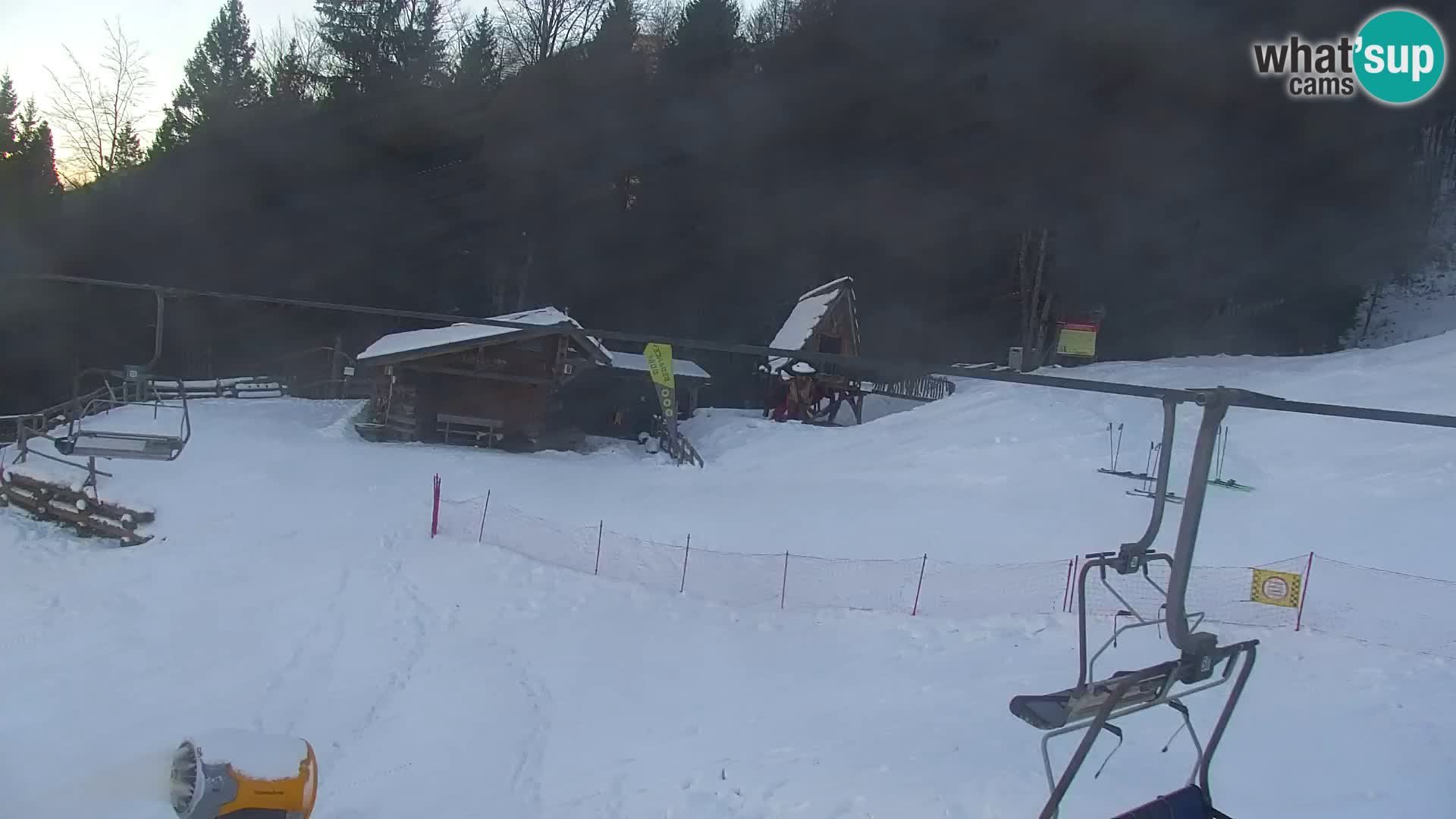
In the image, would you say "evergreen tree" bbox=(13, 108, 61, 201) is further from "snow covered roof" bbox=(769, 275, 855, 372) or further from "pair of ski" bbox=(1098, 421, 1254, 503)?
"pair of ski" bbox=(1098, 421, 1254, 503)

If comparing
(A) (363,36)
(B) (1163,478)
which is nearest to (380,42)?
(A) (363,36)

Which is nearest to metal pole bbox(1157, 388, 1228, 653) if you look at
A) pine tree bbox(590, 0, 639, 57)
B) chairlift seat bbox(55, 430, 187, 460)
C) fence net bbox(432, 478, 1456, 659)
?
fence net bbox(432, 478, 1456, 659)

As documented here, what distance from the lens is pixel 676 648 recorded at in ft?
36.6

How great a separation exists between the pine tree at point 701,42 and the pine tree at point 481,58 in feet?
22.7

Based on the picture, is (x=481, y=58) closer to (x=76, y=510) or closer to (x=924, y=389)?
(x=924, y=389)

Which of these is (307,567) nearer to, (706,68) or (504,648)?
(504,648)

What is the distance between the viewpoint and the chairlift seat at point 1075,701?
298 cm

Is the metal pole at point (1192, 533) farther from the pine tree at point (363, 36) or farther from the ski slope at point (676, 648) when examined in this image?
the pine tree at point (363, 36)

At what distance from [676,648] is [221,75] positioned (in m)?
40.4

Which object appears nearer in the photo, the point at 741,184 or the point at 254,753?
the point at 254,753

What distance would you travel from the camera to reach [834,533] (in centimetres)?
1611

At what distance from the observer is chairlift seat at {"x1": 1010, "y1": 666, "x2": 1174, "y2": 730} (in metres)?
2.98

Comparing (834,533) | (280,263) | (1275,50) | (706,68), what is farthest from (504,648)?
(706,68)

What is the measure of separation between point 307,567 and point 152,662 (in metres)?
3.49
